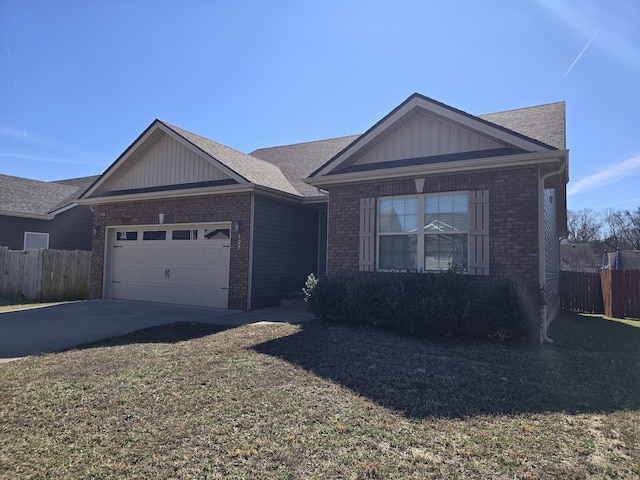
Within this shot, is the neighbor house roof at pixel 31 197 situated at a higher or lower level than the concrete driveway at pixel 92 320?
higher

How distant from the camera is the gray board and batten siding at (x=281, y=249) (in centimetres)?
1163

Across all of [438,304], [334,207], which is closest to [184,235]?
[334,207]

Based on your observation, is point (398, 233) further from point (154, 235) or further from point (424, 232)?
point (154, 235)

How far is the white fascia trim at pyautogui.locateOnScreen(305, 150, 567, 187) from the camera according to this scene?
307 inches

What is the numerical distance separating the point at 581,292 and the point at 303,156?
11.8 meters

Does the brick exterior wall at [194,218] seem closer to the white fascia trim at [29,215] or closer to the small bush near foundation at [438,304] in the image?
the small bush near foundation at [438,304]

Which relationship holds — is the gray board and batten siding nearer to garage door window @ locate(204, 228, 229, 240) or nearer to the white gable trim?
garage door window @ locate(204, 228, 229, 240)

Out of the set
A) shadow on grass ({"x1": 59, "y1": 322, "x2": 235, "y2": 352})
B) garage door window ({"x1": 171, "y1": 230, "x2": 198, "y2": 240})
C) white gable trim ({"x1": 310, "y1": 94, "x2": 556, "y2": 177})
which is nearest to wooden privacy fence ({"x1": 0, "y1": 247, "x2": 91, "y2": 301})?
garage door window ({"x1": 171, "y1": 230, "x2": 198, "y2": 240})

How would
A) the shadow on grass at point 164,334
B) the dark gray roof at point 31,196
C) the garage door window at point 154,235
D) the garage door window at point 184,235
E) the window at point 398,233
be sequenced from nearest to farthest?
the shadow on grass at point 164,334
the window at point 398,233
the garage door window at point 184,235
the garage door window at point 154,235
the dark gray roof at point 31,196

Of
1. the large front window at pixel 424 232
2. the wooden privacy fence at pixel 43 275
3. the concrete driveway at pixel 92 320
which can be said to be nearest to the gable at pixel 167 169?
the wooden privacy fence at pixel 43 275

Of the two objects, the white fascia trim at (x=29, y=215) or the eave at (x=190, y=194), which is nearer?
the eave at (x=190, y=194)

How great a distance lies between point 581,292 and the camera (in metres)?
15.9

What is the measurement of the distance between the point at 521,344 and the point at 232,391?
16.5 ft

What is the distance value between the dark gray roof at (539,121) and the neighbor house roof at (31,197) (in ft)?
62.1
